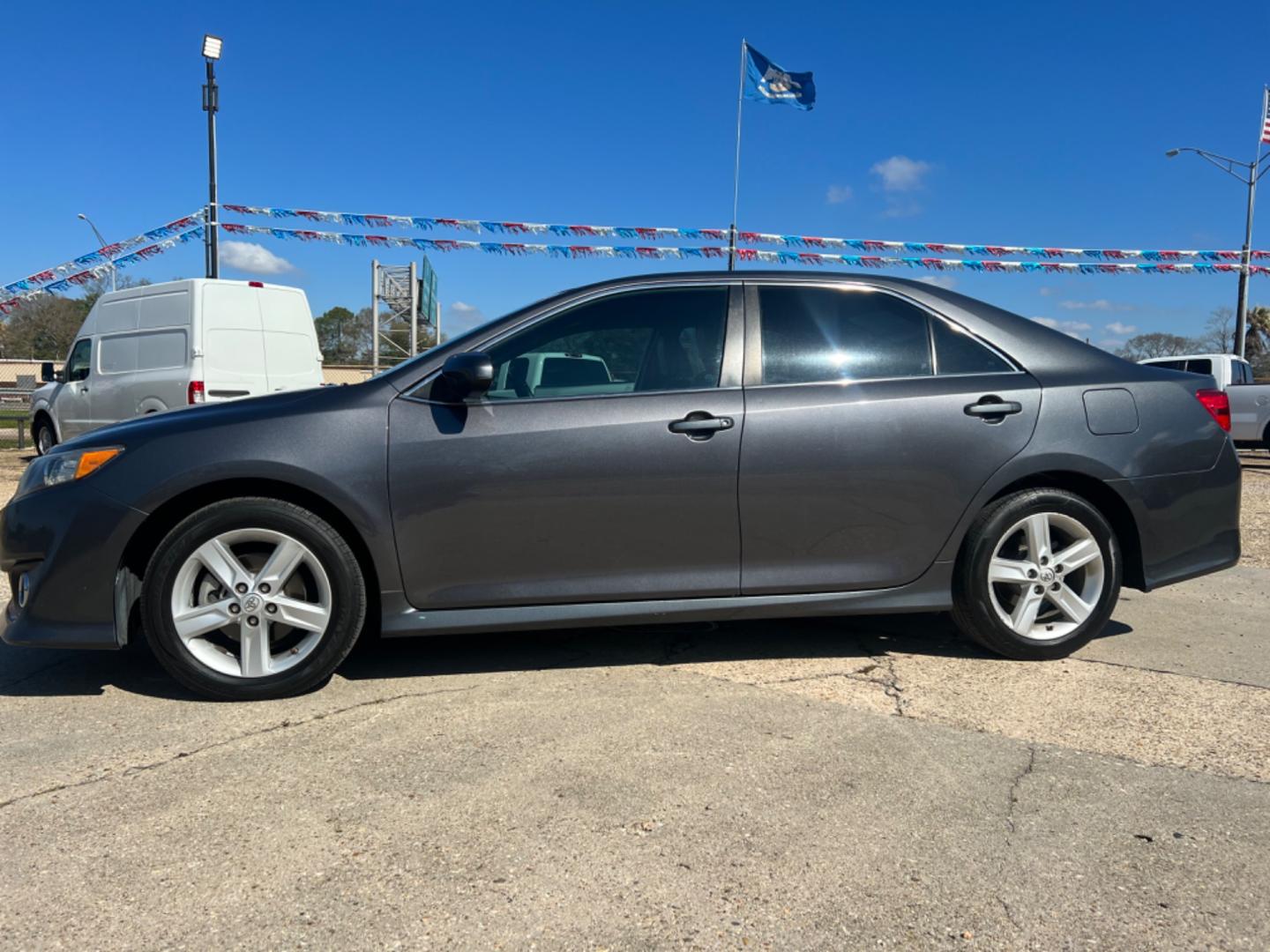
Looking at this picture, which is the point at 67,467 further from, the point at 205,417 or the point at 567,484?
the point at 567,484

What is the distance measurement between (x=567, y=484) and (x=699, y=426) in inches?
21.9

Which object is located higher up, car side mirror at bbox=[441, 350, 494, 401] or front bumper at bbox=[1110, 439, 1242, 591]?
car side mirror at bbox=[441, 350, 494, 401]

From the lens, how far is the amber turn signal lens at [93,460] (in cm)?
326

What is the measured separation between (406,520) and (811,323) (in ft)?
5.98

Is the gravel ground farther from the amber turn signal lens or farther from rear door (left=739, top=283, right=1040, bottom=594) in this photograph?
the amber turn signal lens

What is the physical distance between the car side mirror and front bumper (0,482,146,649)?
3.92ft

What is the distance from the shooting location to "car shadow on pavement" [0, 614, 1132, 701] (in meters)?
3.61

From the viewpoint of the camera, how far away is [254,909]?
2018mm

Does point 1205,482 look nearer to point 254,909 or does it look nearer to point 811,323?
point 811,323

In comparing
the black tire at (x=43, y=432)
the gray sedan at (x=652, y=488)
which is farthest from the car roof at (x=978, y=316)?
the black tire at (x=43, y=432)

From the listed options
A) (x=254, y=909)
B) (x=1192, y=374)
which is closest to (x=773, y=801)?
(x=254, y=909)

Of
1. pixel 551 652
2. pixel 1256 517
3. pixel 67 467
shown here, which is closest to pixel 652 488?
pixel 551 652

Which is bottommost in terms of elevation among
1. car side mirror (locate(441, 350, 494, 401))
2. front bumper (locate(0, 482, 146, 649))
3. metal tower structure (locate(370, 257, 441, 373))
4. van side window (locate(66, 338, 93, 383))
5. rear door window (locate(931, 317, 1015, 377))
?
front bumper (locate(0, 482, 146, 649))

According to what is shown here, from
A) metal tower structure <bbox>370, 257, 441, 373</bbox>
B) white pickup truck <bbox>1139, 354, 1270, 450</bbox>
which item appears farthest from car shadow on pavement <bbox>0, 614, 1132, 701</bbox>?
metal tower structure <bbox>370, 257, 441, 373</bbox>
